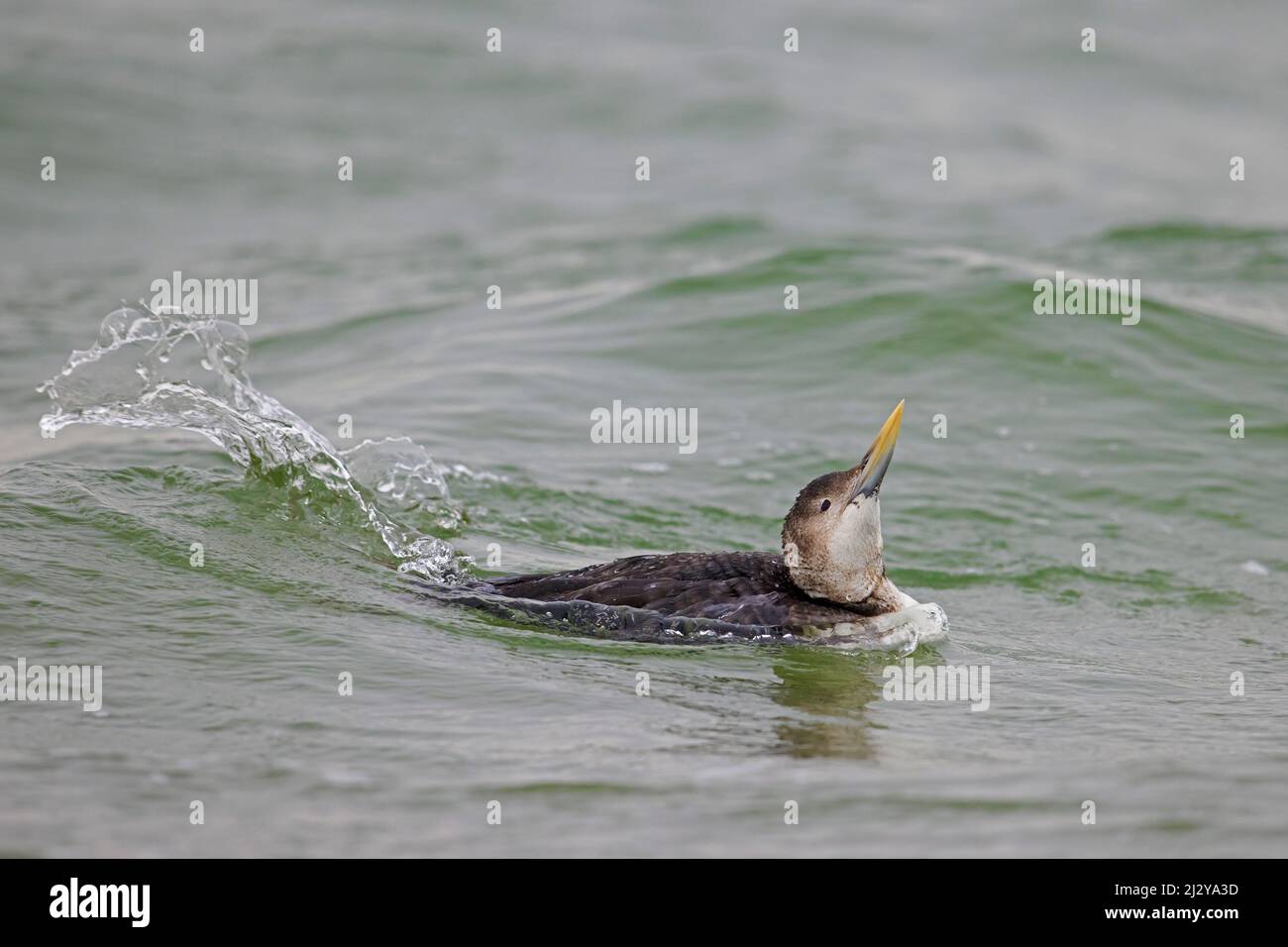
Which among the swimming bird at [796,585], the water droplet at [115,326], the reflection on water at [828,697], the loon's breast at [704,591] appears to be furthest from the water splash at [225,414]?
the reflection on water at [828,697]

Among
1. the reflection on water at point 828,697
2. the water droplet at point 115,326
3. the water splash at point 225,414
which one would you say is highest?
the water droplet at point 115,326

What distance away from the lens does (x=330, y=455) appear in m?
8.45

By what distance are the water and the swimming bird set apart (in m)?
0.15

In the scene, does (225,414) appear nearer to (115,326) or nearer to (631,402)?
(115,326)

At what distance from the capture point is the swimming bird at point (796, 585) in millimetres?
6691

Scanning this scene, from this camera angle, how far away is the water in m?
5.37

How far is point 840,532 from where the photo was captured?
670cm

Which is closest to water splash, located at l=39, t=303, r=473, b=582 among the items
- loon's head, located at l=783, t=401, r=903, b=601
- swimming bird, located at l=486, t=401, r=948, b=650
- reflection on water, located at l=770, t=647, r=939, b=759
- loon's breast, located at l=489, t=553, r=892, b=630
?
loon's breast, located at l=489, t=553, r=892, b=630

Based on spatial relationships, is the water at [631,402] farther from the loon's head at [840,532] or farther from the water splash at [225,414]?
the loon's head at [840,532]

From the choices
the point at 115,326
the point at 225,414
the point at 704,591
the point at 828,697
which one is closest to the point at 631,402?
the point at 225,414

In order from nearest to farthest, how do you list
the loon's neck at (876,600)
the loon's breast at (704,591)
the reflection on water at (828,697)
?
the reflection on water at (828,697), the loon's breast at (704,591), the loon's neck at (876,600)

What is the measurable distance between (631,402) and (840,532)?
4960 millimetres
